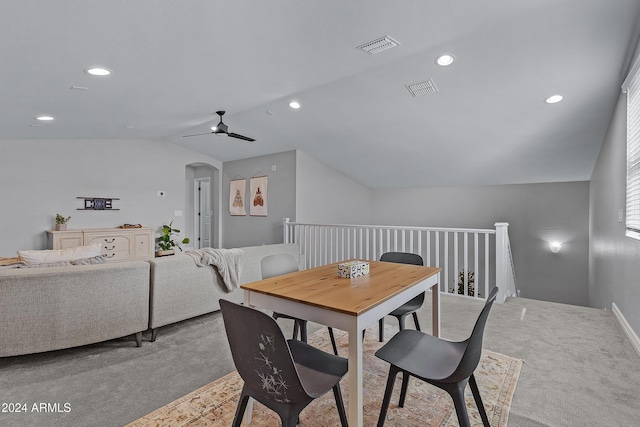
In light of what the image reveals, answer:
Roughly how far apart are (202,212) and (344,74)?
20.9 ft

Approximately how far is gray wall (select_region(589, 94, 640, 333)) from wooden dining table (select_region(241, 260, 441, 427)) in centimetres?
180

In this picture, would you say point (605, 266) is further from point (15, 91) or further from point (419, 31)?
point (15, 91)

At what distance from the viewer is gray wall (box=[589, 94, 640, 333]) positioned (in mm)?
2719

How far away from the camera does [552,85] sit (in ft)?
10.6

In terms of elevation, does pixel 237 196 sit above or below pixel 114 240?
above

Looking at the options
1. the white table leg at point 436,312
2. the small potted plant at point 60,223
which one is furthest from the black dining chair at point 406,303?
the small potted plant at point 60,223

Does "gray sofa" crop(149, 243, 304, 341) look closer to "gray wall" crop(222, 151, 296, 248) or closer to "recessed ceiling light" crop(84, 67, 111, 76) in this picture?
"recessed ceiling light" crop(84, 67, 111, 76)

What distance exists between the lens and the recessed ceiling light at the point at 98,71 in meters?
2.62

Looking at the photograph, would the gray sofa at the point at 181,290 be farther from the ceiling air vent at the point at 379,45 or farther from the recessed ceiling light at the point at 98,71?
the ceiling air vent at the point at 379,45

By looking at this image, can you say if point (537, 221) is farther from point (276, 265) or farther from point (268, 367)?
point (268, 367)

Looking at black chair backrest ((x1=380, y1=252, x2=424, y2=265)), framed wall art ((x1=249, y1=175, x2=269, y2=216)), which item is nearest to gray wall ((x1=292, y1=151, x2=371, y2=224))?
framed wall art ((x1=249, y1=175, x2=269, y2=216))

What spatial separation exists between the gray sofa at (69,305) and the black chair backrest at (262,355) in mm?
1843

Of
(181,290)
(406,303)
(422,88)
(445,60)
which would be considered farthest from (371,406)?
(422,88)

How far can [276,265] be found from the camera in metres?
2.52
